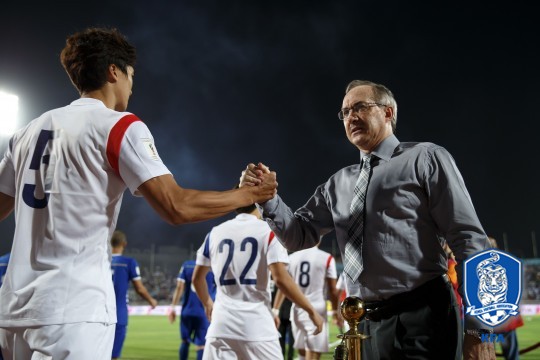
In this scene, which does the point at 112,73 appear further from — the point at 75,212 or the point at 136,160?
the point at 75,212

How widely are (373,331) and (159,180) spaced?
133cm

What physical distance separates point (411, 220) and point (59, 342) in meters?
1.75

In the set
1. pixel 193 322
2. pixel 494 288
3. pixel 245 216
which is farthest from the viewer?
pixel 193 322

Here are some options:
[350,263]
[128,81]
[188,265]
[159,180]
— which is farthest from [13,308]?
[188,265]

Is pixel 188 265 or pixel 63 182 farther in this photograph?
pixel 188 265

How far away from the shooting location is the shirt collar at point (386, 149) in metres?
2.94

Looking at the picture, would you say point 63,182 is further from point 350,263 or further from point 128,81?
point 350,263

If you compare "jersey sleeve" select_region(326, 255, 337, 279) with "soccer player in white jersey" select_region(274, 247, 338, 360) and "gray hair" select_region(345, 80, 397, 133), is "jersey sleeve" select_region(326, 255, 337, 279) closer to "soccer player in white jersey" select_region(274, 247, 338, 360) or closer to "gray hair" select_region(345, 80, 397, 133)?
"soccer player in white jersey" select_region(274, 247, 338, 360)

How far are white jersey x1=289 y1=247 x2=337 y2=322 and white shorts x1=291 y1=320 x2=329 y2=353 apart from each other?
0.30 metres

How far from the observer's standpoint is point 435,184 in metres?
2.67

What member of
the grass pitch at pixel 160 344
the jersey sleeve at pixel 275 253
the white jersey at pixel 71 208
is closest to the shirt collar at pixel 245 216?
the jersey sleeve at pixel 275 253

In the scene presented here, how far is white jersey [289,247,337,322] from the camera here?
31.2ft

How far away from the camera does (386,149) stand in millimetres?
2977

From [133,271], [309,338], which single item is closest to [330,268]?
[309,338]
